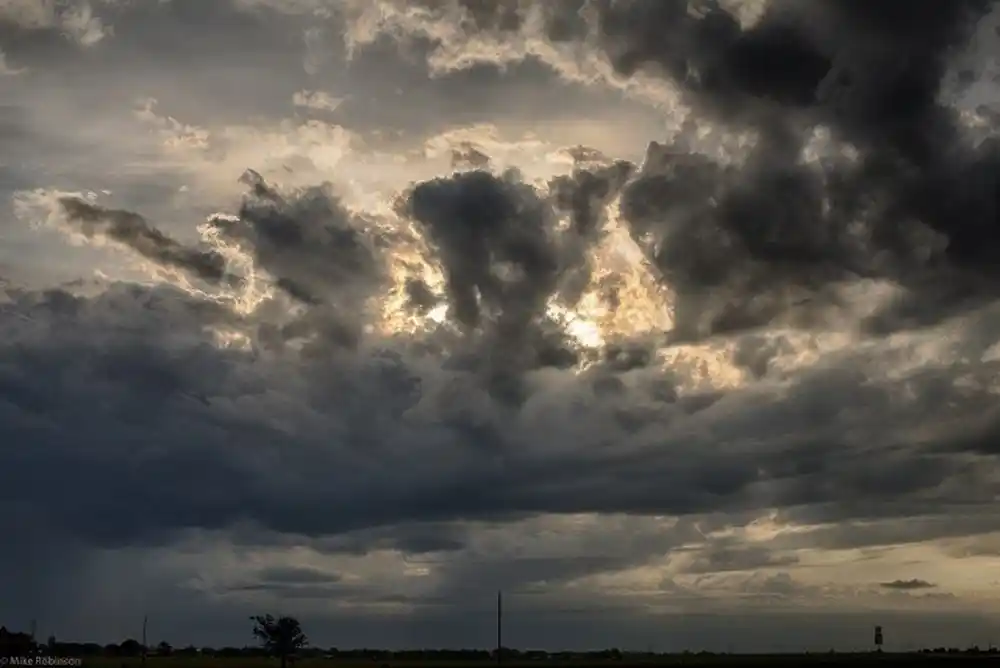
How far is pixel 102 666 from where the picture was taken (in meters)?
191

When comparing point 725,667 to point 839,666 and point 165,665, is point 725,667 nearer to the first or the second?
point 839,666

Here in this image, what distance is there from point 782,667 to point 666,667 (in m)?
23.3

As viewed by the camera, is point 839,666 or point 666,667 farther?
point 666,667

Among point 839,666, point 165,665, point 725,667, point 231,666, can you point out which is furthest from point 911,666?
point 165,665

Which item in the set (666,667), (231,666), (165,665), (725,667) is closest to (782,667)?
(725,667)

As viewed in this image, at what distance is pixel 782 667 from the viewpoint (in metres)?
184

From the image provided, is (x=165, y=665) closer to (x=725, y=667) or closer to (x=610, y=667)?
(x=610, y=667)

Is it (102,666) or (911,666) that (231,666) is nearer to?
(102,666)

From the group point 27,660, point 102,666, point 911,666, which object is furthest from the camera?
point 102,666

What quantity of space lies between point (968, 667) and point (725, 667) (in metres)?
37.0

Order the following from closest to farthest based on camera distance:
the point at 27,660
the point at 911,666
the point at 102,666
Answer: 1. the point at 27,660
2. the point at 911,666
3. the point at 102,666

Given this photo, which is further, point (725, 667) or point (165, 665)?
point (165, 665)

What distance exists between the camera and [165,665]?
656 feet

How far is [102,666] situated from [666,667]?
3736 inches
